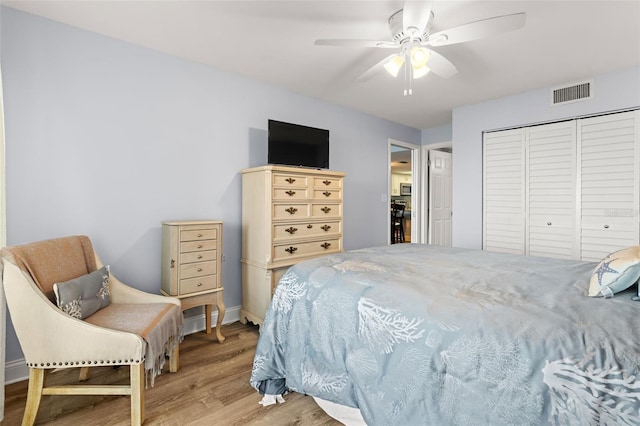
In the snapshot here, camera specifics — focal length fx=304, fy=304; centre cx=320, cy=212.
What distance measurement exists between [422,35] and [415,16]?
22 cm

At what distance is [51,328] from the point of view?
150cm

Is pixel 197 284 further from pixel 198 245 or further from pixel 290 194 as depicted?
pixel 290 194

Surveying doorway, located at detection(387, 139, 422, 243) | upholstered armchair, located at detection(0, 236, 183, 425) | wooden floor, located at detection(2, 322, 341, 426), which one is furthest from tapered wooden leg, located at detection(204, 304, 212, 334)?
doorway, located at detection(387, 139, 422, 243)

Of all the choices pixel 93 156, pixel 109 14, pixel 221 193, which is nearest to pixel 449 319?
pixel 221 193

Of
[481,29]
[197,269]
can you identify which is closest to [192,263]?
[197,269]

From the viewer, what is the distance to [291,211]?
2.85 m

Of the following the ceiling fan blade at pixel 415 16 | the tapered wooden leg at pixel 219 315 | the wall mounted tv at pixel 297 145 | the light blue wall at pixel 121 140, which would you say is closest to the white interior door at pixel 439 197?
the wall mounted tv at pixel 297 145

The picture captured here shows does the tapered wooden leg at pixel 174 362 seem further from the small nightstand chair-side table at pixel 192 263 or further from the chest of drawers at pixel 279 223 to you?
the chest of drawers at pixel 279 223

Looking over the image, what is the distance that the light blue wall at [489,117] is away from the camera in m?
2.96

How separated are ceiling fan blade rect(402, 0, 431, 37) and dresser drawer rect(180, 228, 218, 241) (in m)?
2.03

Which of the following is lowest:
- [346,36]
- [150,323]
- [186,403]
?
[186,403]

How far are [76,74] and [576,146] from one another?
4.63m

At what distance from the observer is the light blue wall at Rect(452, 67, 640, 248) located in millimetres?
2957

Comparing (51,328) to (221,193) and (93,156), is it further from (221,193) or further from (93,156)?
(221,193)
